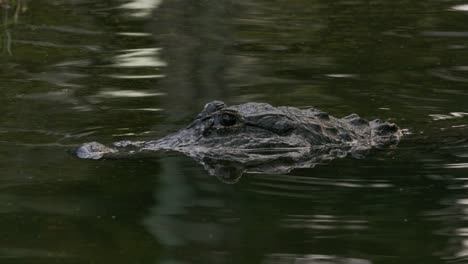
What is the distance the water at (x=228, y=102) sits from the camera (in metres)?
6.13

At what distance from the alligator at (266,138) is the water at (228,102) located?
0.21 meters

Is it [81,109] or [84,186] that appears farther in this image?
→ [81,109]

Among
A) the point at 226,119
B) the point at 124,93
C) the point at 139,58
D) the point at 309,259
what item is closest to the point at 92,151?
the point at 226,119

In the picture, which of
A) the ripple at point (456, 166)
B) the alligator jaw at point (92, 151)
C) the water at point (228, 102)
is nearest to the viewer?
the water at point (228, 102)

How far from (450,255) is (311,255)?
2.24 feet

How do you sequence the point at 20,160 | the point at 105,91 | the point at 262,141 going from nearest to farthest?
the point at 20,160 → the point at 262,141 → the point at 105,91

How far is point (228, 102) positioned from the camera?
10016 mm

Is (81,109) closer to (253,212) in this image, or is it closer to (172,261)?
(253,212)

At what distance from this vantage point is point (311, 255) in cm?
584

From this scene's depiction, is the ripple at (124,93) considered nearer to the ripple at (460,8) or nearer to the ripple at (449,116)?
the ripple at (449,116)

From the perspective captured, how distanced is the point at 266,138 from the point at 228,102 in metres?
1.52

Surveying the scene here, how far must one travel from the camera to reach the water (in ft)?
20.1

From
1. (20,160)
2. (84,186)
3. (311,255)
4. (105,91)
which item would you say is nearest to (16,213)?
(84,186)

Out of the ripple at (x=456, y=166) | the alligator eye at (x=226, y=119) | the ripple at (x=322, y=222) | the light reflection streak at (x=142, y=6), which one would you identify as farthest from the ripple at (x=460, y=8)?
the ripple at (x=322, y=222)
